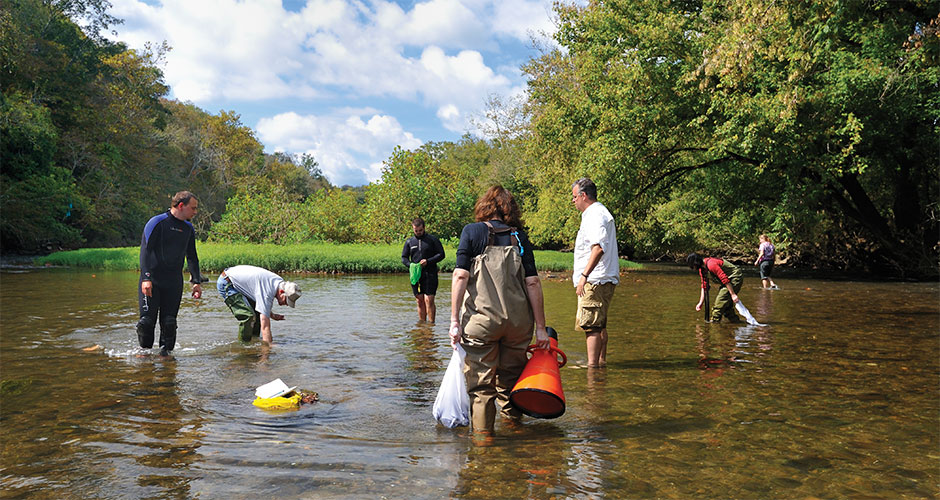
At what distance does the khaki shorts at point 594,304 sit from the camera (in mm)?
7629

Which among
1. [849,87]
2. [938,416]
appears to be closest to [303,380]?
[938,416]

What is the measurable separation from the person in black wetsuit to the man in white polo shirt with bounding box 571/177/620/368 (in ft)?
15.9

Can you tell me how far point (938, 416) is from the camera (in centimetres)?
600

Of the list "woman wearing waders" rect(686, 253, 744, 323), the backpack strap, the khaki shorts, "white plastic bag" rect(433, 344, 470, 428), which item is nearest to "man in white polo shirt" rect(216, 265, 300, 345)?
the khaki shorts

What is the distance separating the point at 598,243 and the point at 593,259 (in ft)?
0.61

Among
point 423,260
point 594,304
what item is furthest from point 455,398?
point 423,260

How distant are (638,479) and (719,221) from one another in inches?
1080

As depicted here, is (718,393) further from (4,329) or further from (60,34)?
(60,34)

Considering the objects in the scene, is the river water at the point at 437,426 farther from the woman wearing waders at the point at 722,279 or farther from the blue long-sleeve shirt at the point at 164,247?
the blue long-sleeve shirt at the point at 164,247

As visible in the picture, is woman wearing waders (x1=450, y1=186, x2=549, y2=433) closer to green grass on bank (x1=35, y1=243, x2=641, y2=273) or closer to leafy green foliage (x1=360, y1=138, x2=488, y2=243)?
green grass on bank (x1=35, y1=243, x2=641, y2=273)

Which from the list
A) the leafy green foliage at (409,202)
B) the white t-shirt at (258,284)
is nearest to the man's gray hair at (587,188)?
the white t-shirt at (258,284)

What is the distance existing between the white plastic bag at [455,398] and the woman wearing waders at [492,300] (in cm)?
8

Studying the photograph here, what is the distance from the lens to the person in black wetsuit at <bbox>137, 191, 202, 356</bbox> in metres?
8.36

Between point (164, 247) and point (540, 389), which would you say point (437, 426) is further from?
point (164, 247)
